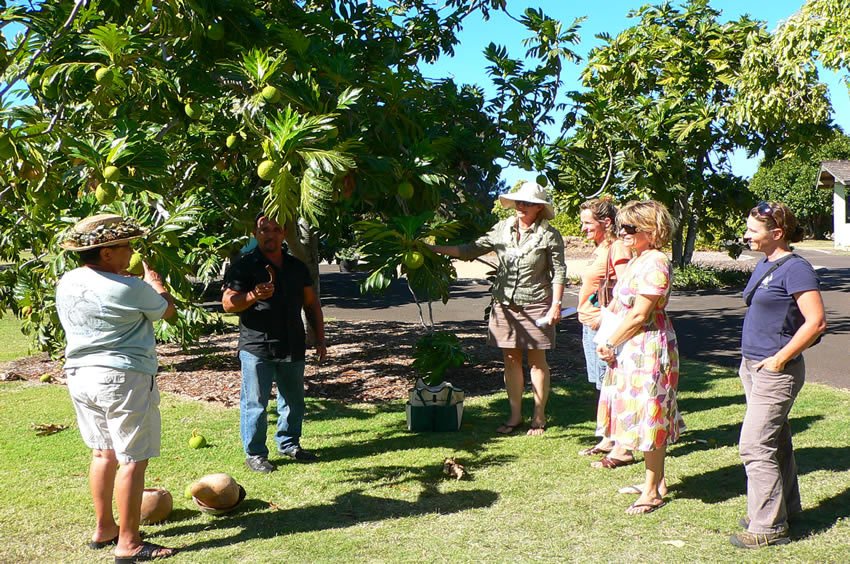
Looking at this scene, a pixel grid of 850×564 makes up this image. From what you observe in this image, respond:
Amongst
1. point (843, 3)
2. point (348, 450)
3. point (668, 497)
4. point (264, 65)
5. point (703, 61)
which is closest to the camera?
point (264, 65)

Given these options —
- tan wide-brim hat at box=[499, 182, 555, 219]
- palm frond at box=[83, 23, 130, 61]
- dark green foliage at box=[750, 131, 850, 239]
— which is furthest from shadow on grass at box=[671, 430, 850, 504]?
dark green foliage at box=[750, 131, 850, 239]

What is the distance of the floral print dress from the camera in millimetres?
4461

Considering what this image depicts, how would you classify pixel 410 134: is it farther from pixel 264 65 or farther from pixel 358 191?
pixel 264 65

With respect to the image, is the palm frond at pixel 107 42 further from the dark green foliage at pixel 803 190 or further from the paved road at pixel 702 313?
the dark green foliage at pixel 803 190

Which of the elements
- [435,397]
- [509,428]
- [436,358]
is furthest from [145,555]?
[509,428]

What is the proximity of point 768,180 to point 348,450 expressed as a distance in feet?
145

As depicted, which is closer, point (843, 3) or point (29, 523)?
point (29, 523)

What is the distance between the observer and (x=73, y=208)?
5383 millimetres

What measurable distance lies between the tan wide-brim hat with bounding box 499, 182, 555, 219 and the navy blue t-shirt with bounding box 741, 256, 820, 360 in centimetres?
214

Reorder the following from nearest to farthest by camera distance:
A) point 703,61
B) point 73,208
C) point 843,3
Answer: point 73,208
point 843,3
point 703,61

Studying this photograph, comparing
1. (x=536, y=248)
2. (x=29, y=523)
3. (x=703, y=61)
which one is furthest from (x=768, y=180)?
(x=29, y=523)

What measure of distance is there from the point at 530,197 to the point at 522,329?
38.9 inches

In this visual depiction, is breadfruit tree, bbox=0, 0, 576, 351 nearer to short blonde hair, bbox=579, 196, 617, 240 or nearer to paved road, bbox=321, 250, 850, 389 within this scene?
short blonde hair, bbox=579, 196, 617, 240

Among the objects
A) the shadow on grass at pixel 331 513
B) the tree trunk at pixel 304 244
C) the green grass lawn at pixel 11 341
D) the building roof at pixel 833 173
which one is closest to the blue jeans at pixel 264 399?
the tree trunk at pixel 304 244
